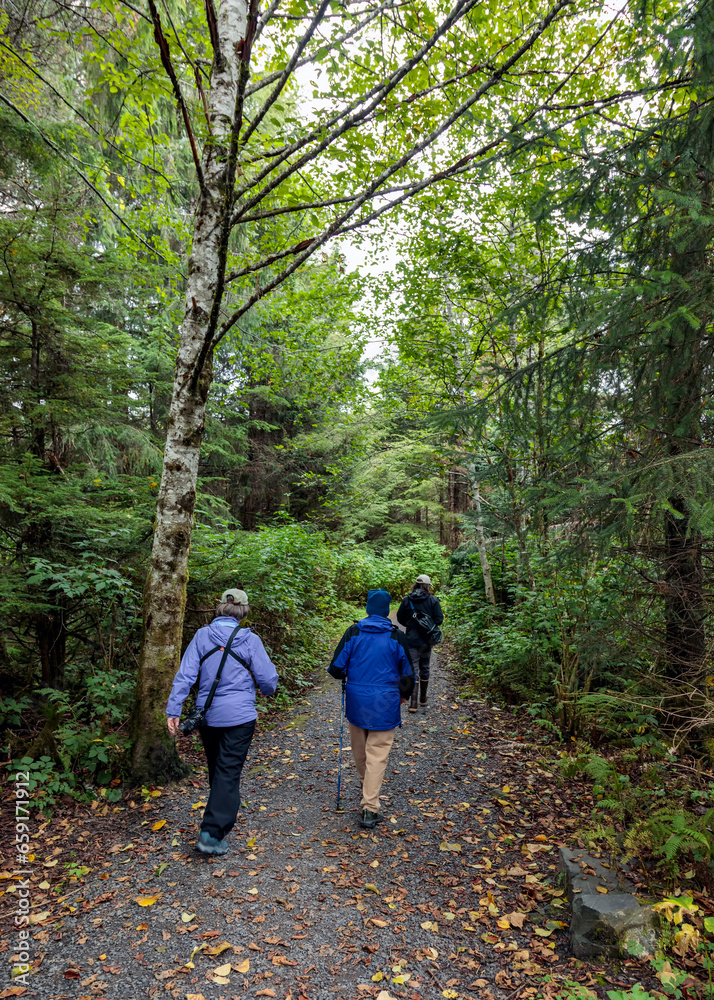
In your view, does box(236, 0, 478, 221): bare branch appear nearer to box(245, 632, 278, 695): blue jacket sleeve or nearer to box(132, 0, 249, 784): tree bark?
box(132, 0, 249, 784): tree bark

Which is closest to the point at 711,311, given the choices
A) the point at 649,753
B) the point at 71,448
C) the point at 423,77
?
the point at 649,753

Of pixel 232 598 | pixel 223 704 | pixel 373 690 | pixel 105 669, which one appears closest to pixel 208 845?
pixel 223 704

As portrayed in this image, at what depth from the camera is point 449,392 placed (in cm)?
1080

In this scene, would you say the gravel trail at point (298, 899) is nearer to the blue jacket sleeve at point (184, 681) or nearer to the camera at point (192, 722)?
the camera at point (192, 722)

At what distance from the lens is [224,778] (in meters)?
3.94

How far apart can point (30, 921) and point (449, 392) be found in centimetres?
1003

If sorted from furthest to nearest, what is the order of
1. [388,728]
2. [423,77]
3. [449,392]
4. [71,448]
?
[449,392], [71,448], [423,77], [388,728]

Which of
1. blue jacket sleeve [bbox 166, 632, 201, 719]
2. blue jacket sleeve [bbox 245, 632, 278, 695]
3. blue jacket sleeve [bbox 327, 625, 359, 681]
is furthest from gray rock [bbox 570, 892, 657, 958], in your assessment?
blue jacket sleeve [bbox 166, 632, 201, 719]

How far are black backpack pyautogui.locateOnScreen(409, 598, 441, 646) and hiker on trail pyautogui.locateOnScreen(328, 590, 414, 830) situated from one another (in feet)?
8.49

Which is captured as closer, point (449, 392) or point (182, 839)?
point (182, 839)

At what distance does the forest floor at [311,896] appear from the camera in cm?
290

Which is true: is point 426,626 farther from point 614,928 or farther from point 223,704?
point 614,928

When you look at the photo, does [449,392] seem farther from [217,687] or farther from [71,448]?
[217,687]

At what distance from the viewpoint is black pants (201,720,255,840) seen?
3941mm
